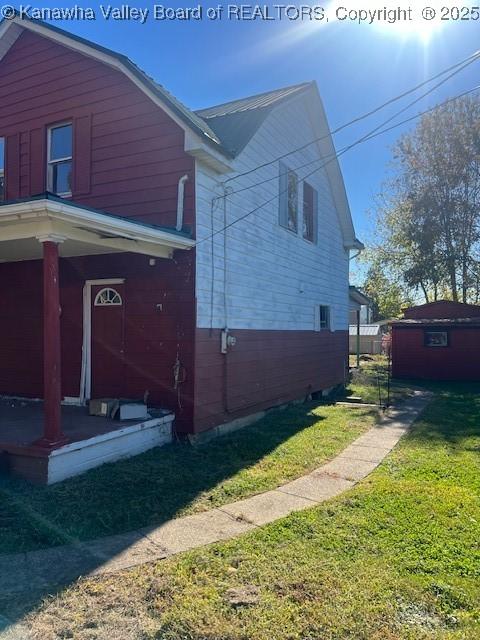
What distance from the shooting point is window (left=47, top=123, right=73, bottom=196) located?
8664mm

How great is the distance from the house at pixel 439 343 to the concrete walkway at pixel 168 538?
1404 cm

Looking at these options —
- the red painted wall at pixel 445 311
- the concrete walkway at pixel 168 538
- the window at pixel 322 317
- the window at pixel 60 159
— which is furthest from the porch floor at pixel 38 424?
the red painted wall at pixel 445 311

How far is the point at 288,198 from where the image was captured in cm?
1112

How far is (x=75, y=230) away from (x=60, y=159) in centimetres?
358

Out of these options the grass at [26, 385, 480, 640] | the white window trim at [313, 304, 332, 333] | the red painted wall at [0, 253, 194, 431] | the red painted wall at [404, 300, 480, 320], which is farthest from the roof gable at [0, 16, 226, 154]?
the red painted wall at [404, 300, 480, 320]

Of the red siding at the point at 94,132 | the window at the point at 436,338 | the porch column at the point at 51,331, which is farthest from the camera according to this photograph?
the window at the point at 436,338

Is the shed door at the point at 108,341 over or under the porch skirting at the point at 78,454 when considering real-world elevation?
over

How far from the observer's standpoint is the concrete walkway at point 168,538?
11.5ft

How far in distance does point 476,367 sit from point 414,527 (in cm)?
1601

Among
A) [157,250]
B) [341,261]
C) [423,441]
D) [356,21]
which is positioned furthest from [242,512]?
[341,261]

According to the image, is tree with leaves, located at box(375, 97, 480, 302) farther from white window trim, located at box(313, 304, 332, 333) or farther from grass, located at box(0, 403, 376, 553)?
grass, located at box(0, 403, 376, 553)

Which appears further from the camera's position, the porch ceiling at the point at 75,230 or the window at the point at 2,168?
the window at the point at 2,168

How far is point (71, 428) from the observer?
636 centimetres

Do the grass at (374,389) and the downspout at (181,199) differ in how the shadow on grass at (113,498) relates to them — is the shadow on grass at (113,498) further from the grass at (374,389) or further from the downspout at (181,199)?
the grass at (374,389)
